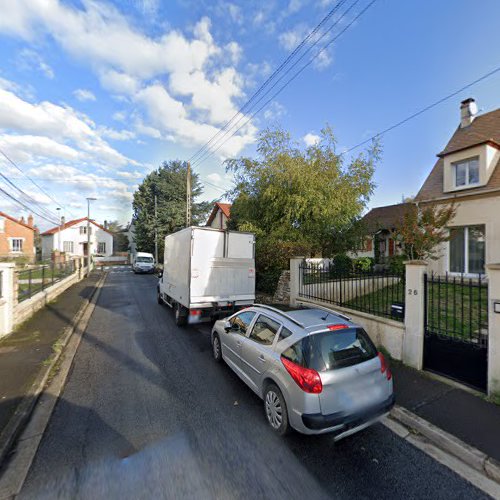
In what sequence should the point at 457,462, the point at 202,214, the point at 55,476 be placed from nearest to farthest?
the point at 55,476 → the point at 457,462 → the point at 202,214

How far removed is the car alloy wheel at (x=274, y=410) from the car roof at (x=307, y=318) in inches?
36.4

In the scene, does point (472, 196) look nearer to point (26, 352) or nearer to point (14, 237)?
point (26, 352)

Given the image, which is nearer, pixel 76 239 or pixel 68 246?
pixel 68 246

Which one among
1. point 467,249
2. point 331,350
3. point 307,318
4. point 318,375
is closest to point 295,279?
point 307,318

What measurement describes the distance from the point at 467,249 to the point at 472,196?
2167 mm

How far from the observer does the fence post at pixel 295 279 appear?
8473 mm

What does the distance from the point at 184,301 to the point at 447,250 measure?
1135cm

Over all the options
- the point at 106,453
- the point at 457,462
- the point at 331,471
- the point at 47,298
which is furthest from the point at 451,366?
the point at 47,298

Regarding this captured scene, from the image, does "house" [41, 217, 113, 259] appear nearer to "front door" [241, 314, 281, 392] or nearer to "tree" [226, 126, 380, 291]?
"tree" [226, 126, 380, 291]

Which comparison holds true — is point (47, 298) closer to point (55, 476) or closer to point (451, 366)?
point (55, 476)

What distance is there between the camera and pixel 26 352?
5.39m

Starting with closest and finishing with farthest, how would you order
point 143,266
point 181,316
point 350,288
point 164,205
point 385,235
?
point 350,288 → point 181,316 → point 385,235 → point 143,266 → point 164,205

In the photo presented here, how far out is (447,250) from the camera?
11516 mm

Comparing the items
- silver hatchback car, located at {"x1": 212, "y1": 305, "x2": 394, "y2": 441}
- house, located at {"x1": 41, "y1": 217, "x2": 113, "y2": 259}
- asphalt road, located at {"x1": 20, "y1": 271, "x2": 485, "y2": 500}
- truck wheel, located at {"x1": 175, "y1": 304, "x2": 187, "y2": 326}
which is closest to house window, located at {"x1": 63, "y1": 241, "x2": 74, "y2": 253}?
house, located at {"x1": 41, "y1": 217, "x2": 113, "y2": 259}
